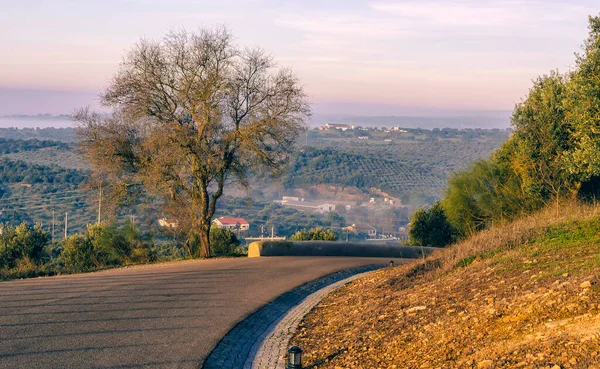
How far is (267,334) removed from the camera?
11070mm

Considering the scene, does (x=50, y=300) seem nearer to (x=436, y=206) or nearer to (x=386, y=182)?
(x=436, y=206)

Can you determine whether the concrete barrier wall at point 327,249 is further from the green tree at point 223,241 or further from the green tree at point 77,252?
the green tree at point 77,252

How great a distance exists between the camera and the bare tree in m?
21.4

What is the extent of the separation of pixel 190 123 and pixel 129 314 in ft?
40.5

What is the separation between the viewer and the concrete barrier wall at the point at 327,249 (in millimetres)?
23375

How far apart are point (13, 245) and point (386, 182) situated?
86171 mm

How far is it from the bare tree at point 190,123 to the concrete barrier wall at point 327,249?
2.18 m

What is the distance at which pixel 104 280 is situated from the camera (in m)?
14.9

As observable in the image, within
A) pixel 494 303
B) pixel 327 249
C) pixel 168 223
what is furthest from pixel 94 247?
pixel 494 303

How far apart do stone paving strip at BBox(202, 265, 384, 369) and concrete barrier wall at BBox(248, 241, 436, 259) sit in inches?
286

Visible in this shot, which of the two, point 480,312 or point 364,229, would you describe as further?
point 364,229

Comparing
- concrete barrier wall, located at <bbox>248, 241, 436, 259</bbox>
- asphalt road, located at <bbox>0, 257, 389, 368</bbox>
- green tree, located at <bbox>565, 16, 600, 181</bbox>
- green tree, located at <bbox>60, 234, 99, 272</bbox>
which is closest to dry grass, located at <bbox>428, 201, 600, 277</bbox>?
green tree, located at <bbox>565, 16, 600, 181</bbox>

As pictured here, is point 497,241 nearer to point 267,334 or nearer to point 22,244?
point 267,334

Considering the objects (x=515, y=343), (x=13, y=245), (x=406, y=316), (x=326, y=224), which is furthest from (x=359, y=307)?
(x=326, y=224)
